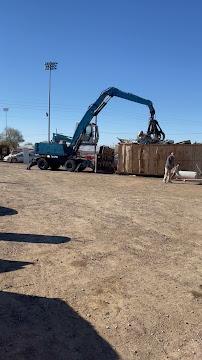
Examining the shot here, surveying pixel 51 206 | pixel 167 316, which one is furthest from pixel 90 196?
pixel 167 316

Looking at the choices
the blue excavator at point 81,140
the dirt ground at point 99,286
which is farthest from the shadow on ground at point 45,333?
the blue excavator at point 81,140

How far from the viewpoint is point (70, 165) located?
38.8m

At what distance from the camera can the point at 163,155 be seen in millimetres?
35000

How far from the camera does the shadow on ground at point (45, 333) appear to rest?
5250 mm

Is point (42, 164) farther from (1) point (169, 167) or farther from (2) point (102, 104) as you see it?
(1) point (169, 167)

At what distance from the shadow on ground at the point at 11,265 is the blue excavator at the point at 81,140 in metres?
29.3

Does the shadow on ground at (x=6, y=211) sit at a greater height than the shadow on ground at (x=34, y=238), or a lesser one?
greater

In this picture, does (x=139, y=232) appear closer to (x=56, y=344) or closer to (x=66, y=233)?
(x=66, y=233)

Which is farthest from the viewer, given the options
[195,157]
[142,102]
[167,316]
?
[142,102]

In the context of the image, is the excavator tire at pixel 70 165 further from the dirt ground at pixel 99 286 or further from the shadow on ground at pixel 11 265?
the shadow on ground at pixel 11 265

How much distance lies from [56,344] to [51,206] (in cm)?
1062

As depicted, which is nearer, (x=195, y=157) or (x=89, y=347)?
(x=89, y=347)

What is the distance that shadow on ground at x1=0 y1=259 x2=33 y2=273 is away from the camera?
8.24 meters

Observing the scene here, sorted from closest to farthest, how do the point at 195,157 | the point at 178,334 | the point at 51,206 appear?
1. the point at 178,334
2. the point at 51,206
3. the point at 195,157
